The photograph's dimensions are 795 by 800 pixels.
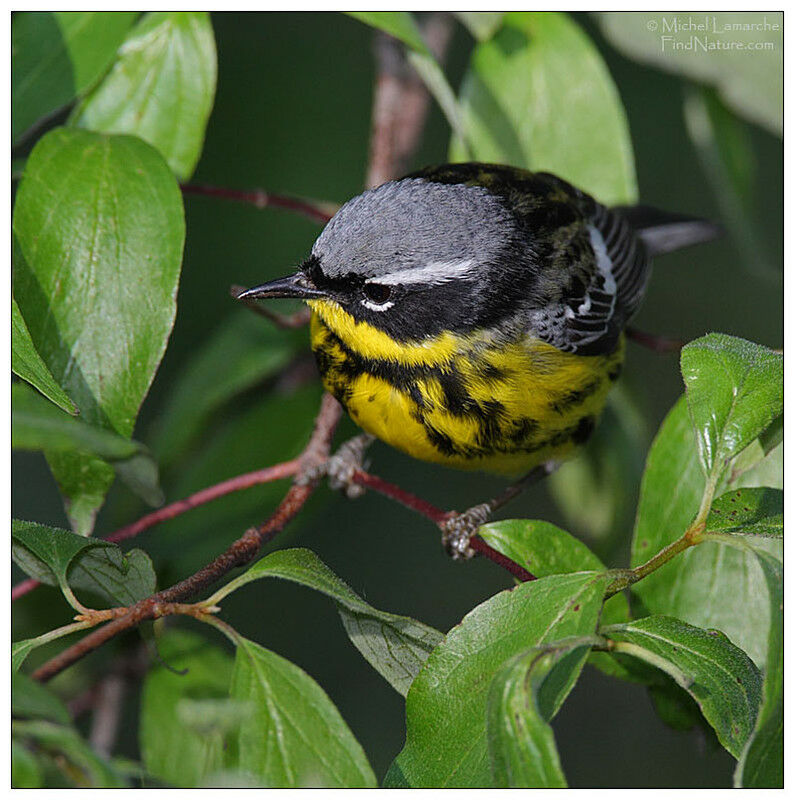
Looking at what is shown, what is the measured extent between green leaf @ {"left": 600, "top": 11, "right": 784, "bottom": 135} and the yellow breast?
109 cm

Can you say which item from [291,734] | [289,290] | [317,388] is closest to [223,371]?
[317,388]

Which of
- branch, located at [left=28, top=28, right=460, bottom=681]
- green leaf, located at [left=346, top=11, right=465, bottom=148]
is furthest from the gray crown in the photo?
branch, located at [left=28, top=28, right=460, bottom=681]

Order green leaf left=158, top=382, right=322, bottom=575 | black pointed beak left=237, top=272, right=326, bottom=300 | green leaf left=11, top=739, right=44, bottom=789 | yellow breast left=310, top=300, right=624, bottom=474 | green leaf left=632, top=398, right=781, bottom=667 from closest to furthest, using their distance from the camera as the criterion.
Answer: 1. green leaf left=11, top=739, right=44, bottom=789
2. green leaf left=632, top=398, right=781, bottom=667
3. black pointed beak left=237, top=272, right=326, bottom=300
4. yellow breast left=310, top=300, right=624, bottom=474
5. green leaf left=158, top=382, right=322, bottom=575

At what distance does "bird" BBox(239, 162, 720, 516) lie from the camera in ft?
8.57

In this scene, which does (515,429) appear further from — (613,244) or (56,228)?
(56,228)

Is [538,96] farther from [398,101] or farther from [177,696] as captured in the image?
[177,696]

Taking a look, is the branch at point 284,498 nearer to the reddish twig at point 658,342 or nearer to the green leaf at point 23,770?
the green leaf at point 23,770

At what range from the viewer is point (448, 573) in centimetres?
494

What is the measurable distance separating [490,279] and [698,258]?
9.35ft

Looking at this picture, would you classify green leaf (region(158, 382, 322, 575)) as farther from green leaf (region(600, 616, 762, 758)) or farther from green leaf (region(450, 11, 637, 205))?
green leaf (region(600, 616, 762, 758))

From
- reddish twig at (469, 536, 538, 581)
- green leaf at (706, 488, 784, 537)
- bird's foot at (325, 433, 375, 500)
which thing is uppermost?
green leaf at (706, 488, 784, 537)

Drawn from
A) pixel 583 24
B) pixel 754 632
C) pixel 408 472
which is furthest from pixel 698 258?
pixel 754 632

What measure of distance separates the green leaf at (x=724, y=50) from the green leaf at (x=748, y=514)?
65.1 inches

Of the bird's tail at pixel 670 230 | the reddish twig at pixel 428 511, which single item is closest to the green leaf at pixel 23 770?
the reddish twig at pixel 428 511
